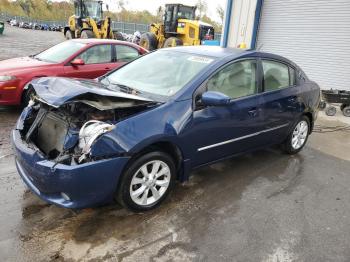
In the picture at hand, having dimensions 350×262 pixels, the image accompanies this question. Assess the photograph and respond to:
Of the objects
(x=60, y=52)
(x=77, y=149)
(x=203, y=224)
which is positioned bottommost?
(x=203, y=224)

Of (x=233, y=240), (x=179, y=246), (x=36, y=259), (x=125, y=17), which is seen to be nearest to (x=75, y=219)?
(x=36, y=259)

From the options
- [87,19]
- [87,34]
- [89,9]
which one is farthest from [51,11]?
[87,34]

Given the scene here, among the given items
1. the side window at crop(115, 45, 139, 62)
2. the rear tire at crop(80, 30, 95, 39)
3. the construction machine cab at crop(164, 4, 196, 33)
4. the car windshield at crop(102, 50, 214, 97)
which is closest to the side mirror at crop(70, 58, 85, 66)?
the side window at crop(115, 45, 139, 62)

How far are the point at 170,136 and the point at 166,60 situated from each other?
1.33m

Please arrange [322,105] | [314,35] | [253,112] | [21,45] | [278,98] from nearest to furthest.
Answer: [253,112] < [278,98] < [322,105] < [314,35] < [21,45]

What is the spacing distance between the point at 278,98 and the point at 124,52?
4.43 metres

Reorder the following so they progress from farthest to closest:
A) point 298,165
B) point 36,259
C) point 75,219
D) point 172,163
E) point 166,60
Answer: point 298,165 → point 166,60 → point 172,163 → point 75,219 → point 36,259

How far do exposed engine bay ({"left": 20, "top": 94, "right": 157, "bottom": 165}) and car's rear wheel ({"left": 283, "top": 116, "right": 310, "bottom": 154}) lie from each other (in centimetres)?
279

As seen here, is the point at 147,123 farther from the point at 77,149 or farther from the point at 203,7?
the point at 203,7

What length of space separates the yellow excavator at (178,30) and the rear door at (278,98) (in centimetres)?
1198

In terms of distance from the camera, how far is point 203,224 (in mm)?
3357

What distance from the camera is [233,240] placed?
3.14 metres

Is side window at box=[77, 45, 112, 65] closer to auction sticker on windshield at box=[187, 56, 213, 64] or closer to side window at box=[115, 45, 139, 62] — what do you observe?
side window at box=[115, 45, 139, 62]

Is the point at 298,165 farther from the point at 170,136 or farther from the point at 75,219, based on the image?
the point at 75,219
